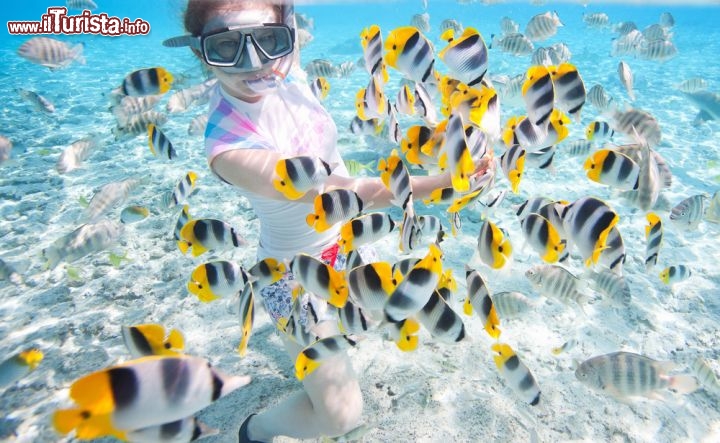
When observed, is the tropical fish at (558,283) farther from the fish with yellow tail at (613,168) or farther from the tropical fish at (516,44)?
the tropical fish at (516,44)

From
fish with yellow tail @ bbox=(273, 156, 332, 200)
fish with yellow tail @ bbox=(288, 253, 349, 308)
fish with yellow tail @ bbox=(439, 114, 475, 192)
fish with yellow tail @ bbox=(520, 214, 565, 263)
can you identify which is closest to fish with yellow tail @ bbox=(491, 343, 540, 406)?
fish with yellow tail @ bbox=(520, 214, 565, 263)

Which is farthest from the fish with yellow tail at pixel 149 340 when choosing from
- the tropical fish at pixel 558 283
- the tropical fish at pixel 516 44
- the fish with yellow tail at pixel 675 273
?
the tropical fish at pixel 516 44

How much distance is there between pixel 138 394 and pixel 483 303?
158 centimetres

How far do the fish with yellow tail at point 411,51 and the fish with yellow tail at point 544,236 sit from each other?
3.20 ft

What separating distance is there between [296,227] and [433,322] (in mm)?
1137

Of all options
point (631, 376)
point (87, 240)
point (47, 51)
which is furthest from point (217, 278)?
point (47, 51)

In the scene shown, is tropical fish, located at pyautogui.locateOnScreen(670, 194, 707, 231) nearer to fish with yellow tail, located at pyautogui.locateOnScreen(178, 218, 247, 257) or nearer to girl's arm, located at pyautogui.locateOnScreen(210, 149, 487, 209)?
girl's arm, located at pyautogui.locateOnScreen(210, 149, 487, 209)

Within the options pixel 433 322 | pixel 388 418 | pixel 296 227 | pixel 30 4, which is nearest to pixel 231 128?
pixel 296 227

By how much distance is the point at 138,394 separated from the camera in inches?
48.9

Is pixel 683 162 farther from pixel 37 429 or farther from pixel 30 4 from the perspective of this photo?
pixel 30 4

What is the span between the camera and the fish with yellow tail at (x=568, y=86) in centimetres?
204

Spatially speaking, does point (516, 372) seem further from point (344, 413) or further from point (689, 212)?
point (689, 212)

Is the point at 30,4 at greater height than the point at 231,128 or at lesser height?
greater

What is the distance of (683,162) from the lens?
8555mm
